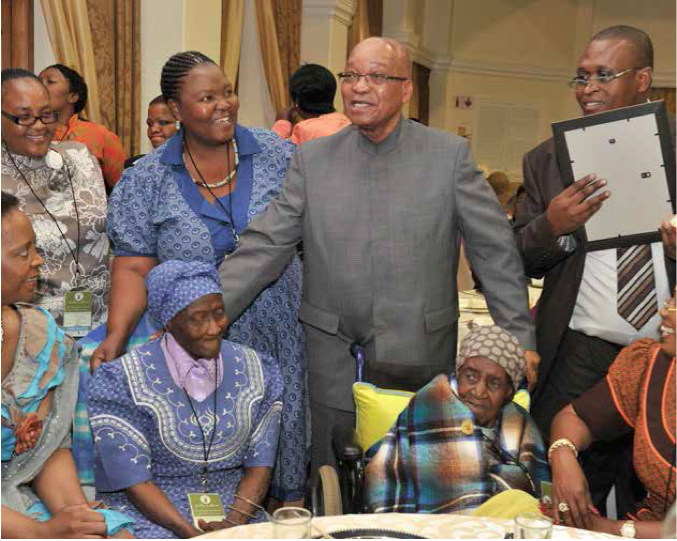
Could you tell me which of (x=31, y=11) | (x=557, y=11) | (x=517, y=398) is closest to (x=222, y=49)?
(x=31, y=11)

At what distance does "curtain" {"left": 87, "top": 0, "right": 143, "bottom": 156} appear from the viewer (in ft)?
20.0

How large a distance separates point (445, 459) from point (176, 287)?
37.9 inches

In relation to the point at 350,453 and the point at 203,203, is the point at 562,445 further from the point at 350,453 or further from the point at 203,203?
the point at 203,203

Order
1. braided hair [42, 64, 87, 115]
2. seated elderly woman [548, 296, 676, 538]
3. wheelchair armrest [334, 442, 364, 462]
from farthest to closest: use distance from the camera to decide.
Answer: braided hair [42, 64, 87, 115]
wheelchair armrest [334, 442, 364, 462]
seated elderly woman [548, 296, 676, 538]

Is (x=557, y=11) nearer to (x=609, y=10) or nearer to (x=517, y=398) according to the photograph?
(x=609, y=10)

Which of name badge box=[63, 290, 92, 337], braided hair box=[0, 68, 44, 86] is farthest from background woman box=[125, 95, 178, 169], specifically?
name badge box=[63, 290, 92, 337]

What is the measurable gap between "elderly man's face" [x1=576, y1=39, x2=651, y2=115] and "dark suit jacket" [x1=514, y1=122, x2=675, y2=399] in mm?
183

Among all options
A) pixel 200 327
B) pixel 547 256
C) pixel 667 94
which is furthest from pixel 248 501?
pixel 667 94

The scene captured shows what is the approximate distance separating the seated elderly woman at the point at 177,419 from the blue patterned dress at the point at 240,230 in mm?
373

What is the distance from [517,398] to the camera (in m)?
2.97

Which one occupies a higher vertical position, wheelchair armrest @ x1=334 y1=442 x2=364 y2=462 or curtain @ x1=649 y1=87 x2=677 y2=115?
curtain @ x1=649 y1=87 x2=677 y2=115

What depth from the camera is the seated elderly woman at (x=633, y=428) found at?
8.03ft

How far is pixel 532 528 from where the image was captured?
1.76 m

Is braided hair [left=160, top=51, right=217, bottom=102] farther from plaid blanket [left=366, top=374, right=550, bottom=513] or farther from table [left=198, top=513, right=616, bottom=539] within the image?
table [left=198, top=513, right=616, bottom=539]
